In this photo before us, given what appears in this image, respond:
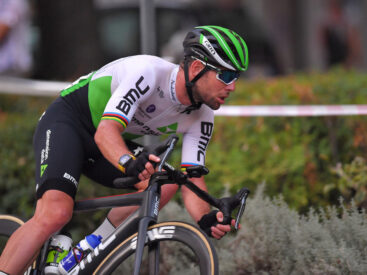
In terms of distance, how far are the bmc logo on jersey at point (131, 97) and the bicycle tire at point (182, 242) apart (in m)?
0.68

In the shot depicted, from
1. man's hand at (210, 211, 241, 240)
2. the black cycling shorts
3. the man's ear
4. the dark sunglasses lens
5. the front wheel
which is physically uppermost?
the man's ear

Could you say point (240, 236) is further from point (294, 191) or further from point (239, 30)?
point (239, 30)

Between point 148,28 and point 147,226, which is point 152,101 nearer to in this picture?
point 147,226

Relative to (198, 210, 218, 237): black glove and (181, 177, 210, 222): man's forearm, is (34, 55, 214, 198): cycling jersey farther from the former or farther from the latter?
(198, 210, 218, 237): black glove

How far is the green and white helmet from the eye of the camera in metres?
4.33

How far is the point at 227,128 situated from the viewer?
7.17 meters

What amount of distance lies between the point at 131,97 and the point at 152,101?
338 mm

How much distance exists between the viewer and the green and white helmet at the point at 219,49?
170 inches

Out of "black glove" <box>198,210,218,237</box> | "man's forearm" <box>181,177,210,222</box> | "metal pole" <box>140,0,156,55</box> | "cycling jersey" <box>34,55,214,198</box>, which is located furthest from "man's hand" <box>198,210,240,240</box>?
"metal pole" <box>140,0,156,55</box>

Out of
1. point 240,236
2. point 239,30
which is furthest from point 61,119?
point 239,30

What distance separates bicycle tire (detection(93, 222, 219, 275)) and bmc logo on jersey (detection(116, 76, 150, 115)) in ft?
2.25

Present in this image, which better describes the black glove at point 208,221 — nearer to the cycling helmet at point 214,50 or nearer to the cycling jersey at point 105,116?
the cycling jersey at point 105,116

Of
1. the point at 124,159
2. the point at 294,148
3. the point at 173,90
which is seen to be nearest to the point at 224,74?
the point at 173,90

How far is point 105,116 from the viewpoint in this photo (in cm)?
429
